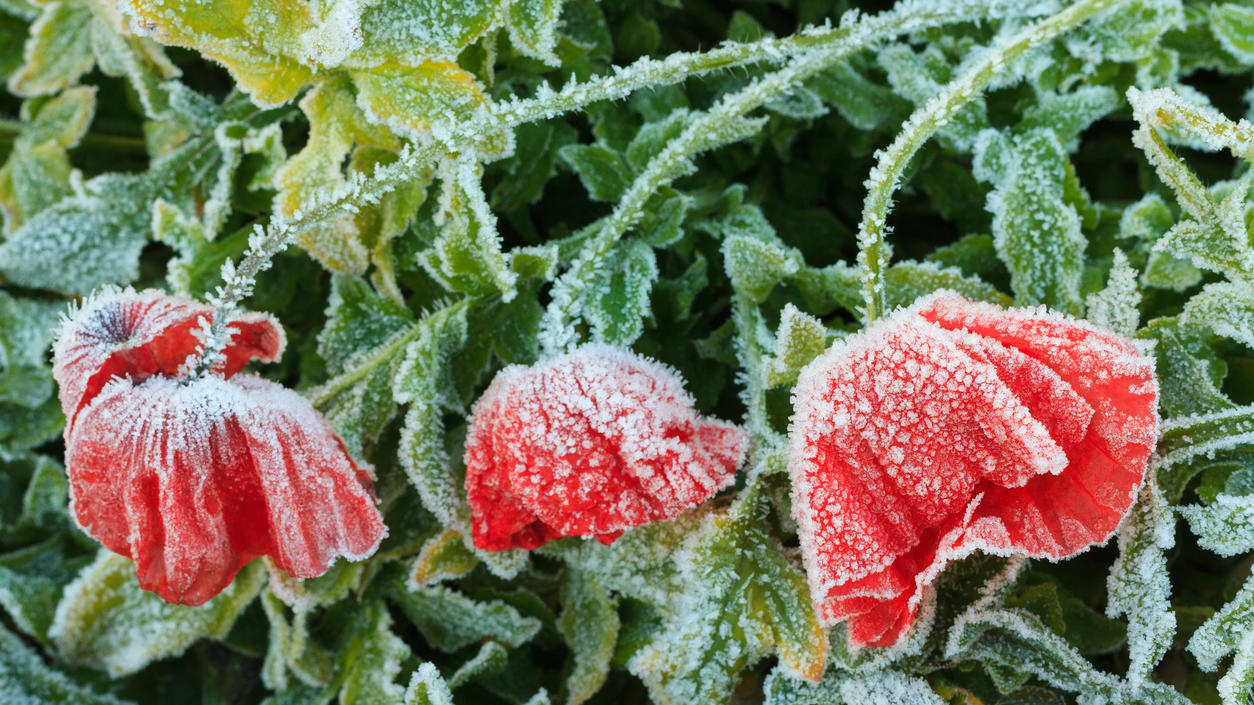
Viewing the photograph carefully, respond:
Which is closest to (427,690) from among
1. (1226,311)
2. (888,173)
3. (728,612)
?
(728,612)

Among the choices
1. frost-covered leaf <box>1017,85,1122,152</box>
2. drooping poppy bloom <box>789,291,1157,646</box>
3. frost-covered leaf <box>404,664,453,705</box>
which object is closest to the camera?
drooping poppy bloom <box>789,291,1157,646</box>

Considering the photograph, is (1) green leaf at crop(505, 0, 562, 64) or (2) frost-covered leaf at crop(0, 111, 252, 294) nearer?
(1) green leaf at crop(505, 0, 562, 64)

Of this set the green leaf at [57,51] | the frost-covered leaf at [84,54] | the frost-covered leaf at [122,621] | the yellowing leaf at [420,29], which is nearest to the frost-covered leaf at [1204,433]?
the yellowing leaf at [420,29]

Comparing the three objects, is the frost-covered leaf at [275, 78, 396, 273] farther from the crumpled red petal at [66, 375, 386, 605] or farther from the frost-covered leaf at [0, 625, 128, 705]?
the frost-covered leaf at [0, 625, 128, 705]

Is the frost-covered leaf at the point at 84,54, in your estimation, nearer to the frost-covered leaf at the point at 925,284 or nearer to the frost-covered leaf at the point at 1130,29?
the frost-covered leaf at the point at 925,284

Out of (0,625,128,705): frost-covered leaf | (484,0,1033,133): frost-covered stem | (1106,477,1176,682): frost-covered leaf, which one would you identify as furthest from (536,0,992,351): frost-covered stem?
(0,625,128,705): frost-covered leaf

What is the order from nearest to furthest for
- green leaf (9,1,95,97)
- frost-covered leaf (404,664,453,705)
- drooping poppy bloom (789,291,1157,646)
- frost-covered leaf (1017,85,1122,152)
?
1. drooping poppy bloom (789,291,1157,646)
2. frost-covered leaf (404,664,453,705)
3. frost-covered leaf (1017,85,1122,152)
4. green leaf (9,1,95,97)

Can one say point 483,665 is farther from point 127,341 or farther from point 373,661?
point 127,341

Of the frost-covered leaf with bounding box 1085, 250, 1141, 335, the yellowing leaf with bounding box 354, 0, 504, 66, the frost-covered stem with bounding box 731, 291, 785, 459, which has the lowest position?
the frost-covered stem with bounding box 731, 291, 785, 459
